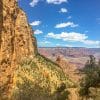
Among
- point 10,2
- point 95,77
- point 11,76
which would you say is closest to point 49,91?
point 11,76

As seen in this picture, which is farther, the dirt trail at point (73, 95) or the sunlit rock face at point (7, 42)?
the sunlit rock face at point (7, 42)

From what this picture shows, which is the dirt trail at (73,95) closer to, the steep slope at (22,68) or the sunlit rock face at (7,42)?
the steep slope at (22,68)

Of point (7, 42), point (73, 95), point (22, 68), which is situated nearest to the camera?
point (73, 95)

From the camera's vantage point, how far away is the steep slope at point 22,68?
2606 inches

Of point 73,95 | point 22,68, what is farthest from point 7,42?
point 22,68

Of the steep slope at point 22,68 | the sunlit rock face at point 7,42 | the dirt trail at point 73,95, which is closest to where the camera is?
the dirt trail at point 73,95

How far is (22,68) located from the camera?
120938 mm

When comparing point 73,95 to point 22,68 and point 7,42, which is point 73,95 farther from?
point 22,68

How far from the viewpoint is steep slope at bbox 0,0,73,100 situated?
66.2m

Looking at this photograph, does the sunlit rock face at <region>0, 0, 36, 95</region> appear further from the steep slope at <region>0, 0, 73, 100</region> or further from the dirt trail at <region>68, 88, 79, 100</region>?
the dirt trail at <region>68, 88, 79, 100</region>

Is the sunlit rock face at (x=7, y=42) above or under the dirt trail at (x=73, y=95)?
above

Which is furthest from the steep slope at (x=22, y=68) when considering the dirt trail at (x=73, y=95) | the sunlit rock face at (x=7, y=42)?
the dirt trail at (x=73, y=95)

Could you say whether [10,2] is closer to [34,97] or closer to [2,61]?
[2,61]

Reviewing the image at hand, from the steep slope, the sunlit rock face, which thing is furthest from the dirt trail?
the sunlit rock face
